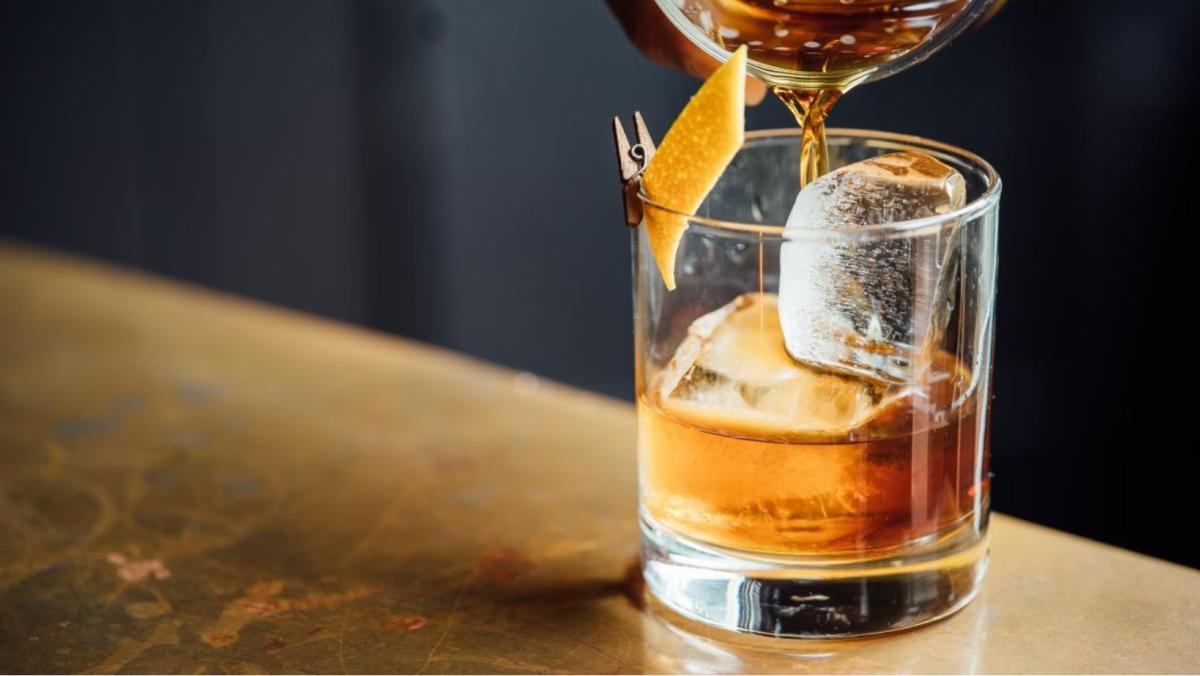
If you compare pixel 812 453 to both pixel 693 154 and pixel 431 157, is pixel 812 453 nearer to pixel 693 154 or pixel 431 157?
pixel 693 154

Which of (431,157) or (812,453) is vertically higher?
(812,453)

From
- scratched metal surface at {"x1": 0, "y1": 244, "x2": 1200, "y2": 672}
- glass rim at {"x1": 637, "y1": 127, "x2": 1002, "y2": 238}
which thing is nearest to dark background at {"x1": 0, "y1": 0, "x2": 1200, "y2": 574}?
scratched metal surface at {"x1": 0, "y1": 244, "x2": 1200, "y2": 672}

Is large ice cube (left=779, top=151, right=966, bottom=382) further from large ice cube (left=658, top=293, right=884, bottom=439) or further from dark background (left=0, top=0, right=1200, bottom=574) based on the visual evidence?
dark background (left=0, top=0, right=1200, bottom=574)

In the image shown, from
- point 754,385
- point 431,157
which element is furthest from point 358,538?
point 431,157

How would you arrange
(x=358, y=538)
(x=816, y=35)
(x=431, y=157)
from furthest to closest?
(x=431, y=157) → (x=358, y=538) → (x=816, y=35)

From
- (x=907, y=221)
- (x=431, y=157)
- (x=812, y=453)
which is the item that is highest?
(x=907, y=221)

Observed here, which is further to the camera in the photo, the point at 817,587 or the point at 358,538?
the point at 358,538

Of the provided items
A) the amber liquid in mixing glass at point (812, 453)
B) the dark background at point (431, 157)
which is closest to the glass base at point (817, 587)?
the amber liquid in mixing glass at point (812, 453)
